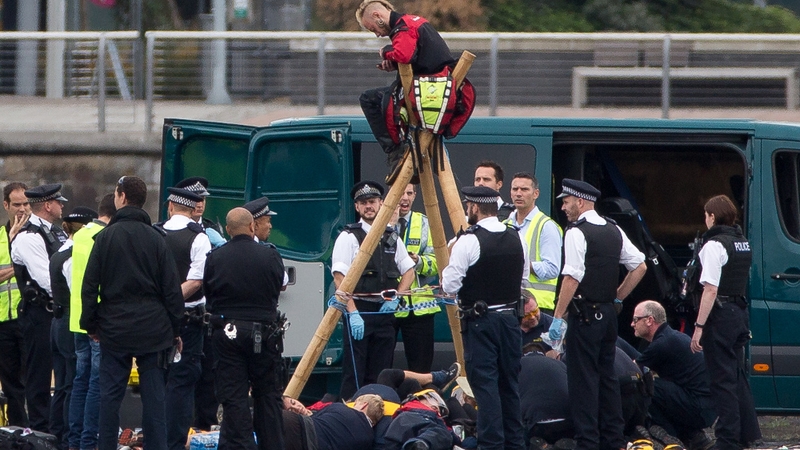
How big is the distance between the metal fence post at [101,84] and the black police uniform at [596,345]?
8275 millimetres

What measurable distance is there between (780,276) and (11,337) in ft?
18.5

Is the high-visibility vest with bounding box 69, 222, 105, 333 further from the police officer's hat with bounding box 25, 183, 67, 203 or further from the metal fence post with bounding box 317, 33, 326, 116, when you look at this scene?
the metal fence post with bounding box 317, 33, 326, 116

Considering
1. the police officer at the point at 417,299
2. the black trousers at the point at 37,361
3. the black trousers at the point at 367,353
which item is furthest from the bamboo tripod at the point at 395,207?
the black trousers at the point at 37,361

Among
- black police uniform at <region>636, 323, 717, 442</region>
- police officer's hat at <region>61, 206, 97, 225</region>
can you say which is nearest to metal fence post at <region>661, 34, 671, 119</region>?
black police uniform at <region>636, 323, 717, 442</region>

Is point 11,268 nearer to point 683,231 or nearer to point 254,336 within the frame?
point 254,336

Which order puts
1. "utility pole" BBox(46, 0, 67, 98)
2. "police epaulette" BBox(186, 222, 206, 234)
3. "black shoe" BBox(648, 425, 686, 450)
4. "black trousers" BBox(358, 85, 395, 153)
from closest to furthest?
"black trousers" BBox(358, 85, 395, 153)
"police epaulette" BBox(186, 222, 206, 234)
"black shoe" BBox(648, 425, 686, 450)
"utility pole" BBox(46, 0, 67, 98)

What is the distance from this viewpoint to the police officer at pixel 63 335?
8469 millimetres

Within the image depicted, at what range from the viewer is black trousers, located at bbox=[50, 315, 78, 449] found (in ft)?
28.5

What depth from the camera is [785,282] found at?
350 inches

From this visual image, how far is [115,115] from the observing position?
15148mm

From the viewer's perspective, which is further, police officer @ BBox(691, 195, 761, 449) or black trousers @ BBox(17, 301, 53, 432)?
black trousers @ BBox(17, 301, 53, 432)

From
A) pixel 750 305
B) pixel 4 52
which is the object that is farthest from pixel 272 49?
pixel 750 305

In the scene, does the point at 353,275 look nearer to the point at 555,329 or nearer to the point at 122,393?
the point at 555,329

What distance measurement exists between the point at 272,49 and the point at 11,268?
19.3 feet
